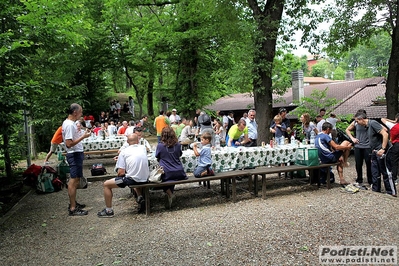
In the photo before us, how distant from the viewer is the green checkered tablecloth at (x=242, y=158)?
6684mm

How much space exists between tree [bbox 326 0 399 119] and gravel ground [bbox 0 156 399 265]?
15.0ft

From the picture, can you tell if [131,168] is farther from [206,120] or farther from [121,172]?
[206,120]

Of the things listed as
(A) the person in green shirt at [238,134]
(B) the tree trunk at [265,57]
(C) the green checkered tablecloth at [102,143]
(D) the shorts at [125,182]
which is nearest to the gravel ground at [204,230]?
(D) the shorts at [125,182]

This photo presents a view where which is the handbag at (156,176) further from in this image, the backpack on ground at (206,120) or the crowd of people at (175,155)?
the backpack on ground at (206,120)

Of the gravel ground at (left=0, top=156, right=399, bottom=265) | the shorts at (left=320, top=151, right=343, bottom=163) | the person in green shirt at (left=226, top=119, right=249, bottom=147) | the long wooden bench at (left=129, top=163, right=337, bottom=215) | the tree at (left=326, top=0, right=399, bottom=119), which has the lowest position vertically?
the gravel ground at (left=0, top=156, right=399, bottom=265)

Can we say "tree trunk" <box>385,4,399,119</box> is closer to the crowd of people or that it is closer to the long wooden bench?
the crowd of people

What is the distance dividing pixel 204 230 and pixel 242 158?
2.39 m

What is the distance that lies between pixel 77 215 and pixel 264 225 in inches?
137

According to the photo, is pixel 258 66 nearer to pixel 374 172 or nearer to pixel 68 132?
pixel 374 172

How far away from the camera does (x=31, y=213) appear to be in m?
6.29

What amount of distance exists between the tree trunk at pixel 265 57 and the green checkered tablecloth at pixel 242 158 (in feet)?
11.3

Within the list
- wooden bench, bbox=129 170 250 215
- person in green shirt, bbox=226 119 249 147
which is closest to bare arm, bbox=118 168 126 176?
wooden bench, bbox=129 170 250 215

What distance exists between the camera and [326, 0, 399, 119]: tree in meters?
9.59

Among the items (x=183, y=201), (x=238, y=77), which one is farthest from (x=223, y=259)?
(x=238, y=77)
